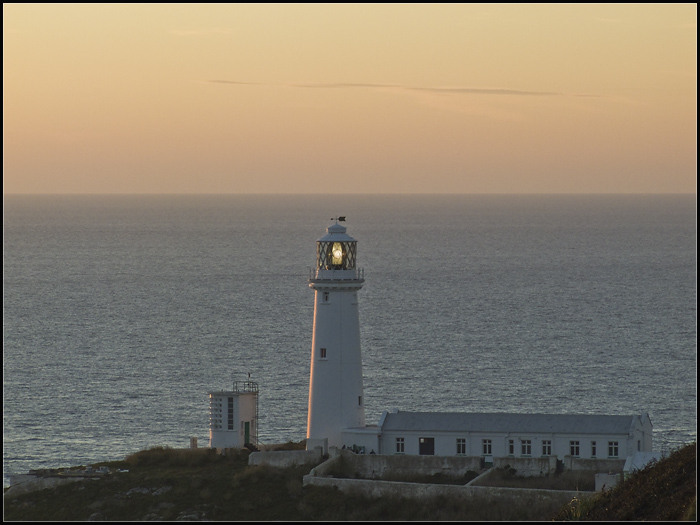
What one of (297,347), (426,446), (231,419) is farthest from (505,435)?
(297,347)

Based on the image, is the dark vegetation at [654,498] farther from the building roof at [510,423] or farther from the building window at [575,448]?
the building roof at [510,423]

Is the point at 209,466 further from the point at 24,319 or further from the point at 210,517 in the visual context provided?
the point at 24,319

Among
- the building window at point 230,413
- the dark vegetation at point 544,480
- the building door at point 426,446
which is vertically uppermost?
the building window at point 230,413

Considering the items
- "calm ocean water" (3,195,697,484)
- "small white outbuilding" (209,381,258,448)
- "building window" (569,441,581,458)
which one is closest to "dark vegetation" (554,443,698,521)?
"building window" (569,441,581,458)

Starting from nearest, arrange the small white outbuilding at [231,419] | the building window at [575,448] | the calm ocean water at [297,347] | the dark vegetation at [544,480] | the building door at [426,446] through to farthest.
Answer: the dark vegetation at [544,480], the building window at [575,448], the building door at [426,446], the small white outbuilding at [231,419], the calm ocean water at [297,347]

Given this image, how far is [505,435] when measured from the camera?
42.5m

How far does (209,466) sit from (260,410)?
20.4 meters

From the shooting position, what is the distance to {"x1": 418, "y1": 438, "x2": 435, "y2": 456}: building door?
4312cm

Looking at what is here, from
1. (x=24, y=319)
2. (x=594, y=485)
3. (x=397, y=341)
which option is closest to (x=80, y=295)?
(x=24, y=319)

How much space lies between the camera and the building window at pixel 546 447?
42.2 m

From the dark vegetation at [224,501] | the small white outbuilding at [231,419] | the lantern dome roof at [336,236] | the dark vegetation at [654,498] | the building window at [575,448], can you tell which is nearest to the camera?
the dark vegetation at [654,498]

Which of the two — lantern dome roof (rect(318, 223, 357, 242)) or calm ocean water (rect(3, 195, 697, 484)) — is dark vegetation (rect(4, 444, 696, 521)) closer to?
lantern dome roof (rect(318, 223, 357, 242))

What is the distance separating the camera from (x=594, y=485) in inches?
1535

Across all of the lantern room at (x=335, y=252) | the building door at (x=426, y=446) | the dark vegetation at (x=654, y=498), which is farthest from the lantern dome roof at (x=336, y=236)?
the dark vegetation at (x=654, y=498)
